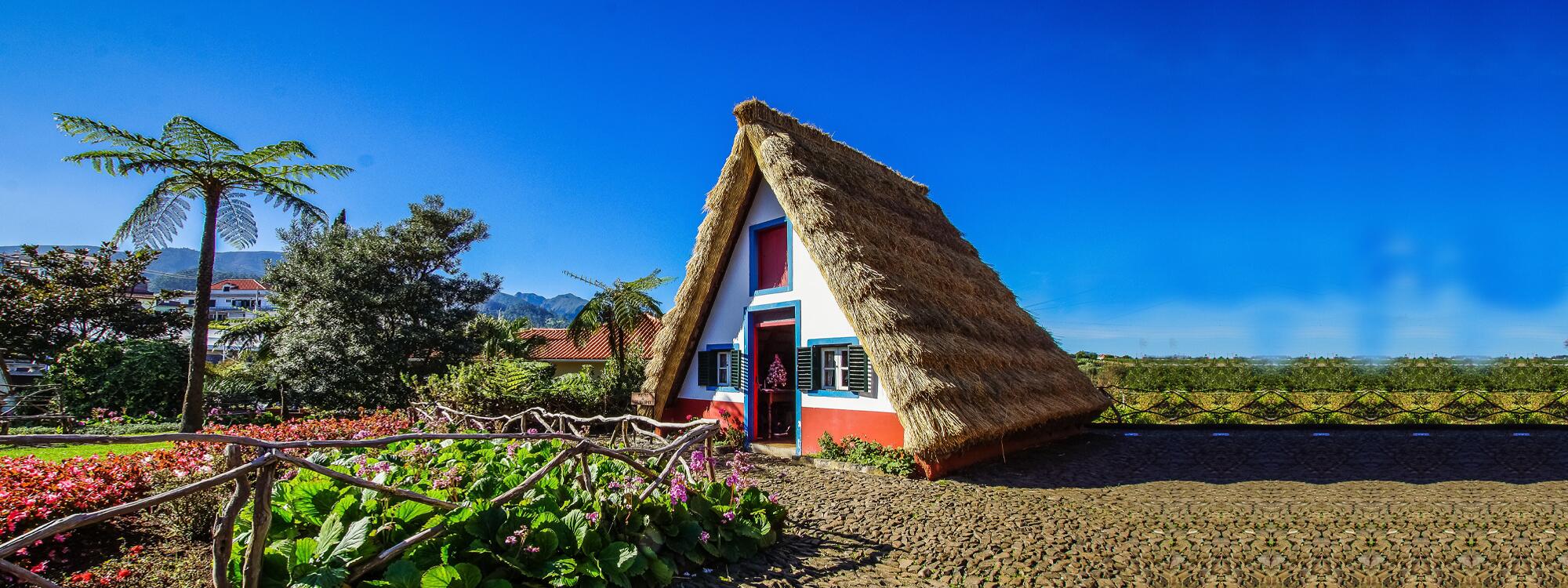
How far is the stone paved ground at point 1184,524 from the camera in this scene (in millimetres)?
5113

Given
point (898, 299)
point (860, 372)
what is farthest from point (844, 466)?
point (898, 299)

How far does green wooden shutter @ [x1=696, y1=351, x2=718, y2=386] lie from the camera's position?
480 inches

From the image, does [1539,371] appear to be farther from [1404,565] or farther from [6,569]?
[6,569]

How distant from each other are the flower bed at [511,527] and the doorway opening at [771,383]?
5.44 meters

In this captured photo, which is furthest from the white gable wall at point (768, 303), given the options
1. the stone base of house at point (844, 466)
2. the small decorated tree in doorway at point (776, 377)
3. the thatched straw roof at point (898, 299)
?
the stone base of house at point (844, 466)

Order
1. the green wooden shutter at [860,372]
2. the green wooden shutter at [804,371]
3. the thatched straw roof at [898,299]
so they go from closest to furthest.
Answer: the thatched straw roof at [898,299] < the green wooden shutter at [860,372] < the green wooden shutter at [804,371]

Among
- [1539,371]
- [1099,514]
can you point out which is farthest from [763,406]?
[1539,371]

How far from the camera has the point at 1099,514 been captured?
6.77 meters

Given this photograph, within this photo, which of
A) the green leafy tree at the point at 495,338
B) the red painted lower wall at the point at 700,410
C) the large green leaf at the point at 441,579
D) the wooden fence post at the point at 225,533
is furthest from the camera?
the green leafy tree at the point at 495,338

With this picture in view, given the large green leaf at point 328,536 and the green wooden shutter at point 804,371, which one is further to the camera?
the green wooden shutter at point 804,371

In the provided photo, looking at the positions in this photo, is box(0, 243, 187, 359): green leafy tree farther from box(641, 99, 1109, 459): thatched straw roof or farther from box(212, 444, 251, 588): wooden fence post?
box(212, 444, 251, 588): wooden fence post

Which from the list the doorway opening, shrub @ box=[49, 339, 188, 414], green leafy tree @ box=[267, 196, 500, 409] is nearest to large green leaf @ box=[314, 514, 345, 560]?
the doorway opening

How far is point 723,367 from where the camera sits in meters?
12.2

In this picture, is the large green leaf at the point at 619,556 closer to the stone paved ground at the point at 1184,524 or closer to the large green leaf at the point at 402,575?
the stone paved ground at the point at 1184,524
